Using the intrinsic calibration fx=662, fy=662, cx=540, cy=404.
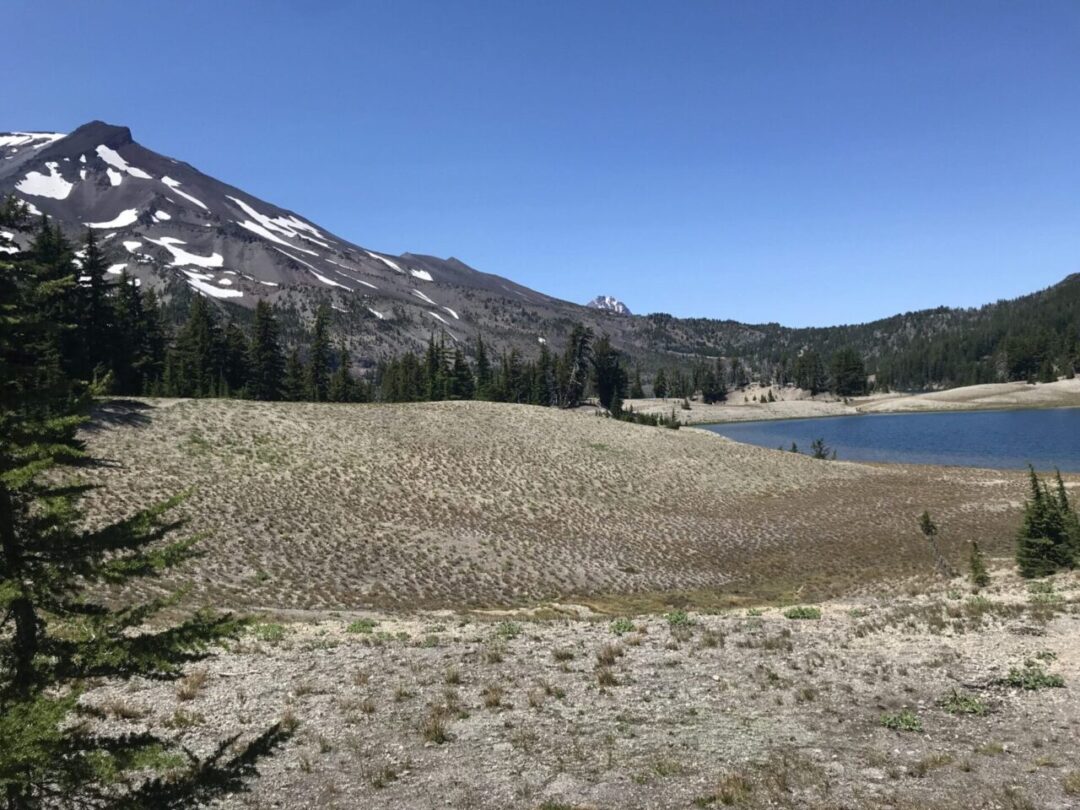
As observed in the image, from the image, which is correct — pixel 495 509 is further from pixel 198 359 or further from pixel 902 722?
pixel 198 359

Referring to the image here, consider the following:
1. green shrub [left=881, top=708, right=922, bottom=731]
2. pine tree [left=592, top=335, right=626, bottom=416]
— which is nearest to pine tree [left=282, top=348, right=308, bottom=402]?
pine tree [left=592, top=335, right=626, bottom=416]

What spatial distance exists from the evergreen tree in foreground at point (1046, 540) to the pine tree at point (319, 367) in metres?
76.6

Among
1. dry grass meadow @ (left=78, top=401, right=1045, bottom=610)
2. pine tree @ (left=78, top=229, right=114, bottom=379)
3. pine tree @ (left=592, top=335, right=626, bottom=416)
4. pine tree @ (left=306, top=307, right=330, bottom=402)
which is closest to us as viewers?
dry grass meadow @ (left=78, top=401, right=1045, bottom=610)

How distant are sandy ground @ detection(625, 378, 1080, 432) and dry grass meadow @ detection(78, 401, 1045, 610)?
101456mm

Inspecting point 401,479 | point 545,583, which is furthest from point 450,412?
point 545,583

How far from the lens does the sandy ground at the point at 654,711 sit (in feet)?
29.8

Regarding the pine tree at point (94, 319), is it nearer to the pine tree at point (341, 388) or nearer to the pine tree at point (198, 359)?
the pine tree at point (198, 359)

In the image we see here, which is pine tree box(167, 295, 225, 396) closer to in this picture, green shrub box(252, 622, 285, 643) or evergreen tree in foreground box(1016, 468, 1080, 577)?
Result: green shrub box(252, 622, 285, 643)

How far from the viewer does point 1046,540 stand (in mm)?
24562

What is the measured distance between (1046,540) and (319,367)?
80.0 metres

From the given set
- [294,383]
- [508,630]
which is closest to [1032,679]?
[508,630]

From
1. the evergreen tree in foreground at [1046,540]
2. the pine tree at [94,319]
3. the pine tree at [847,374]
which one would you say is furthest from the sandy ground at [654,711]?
the pine tree at [847,374]

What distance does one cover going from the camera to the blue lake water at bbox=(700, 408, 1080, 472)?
6906 centimetres

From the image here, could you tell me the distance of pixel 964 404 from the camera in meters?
153
